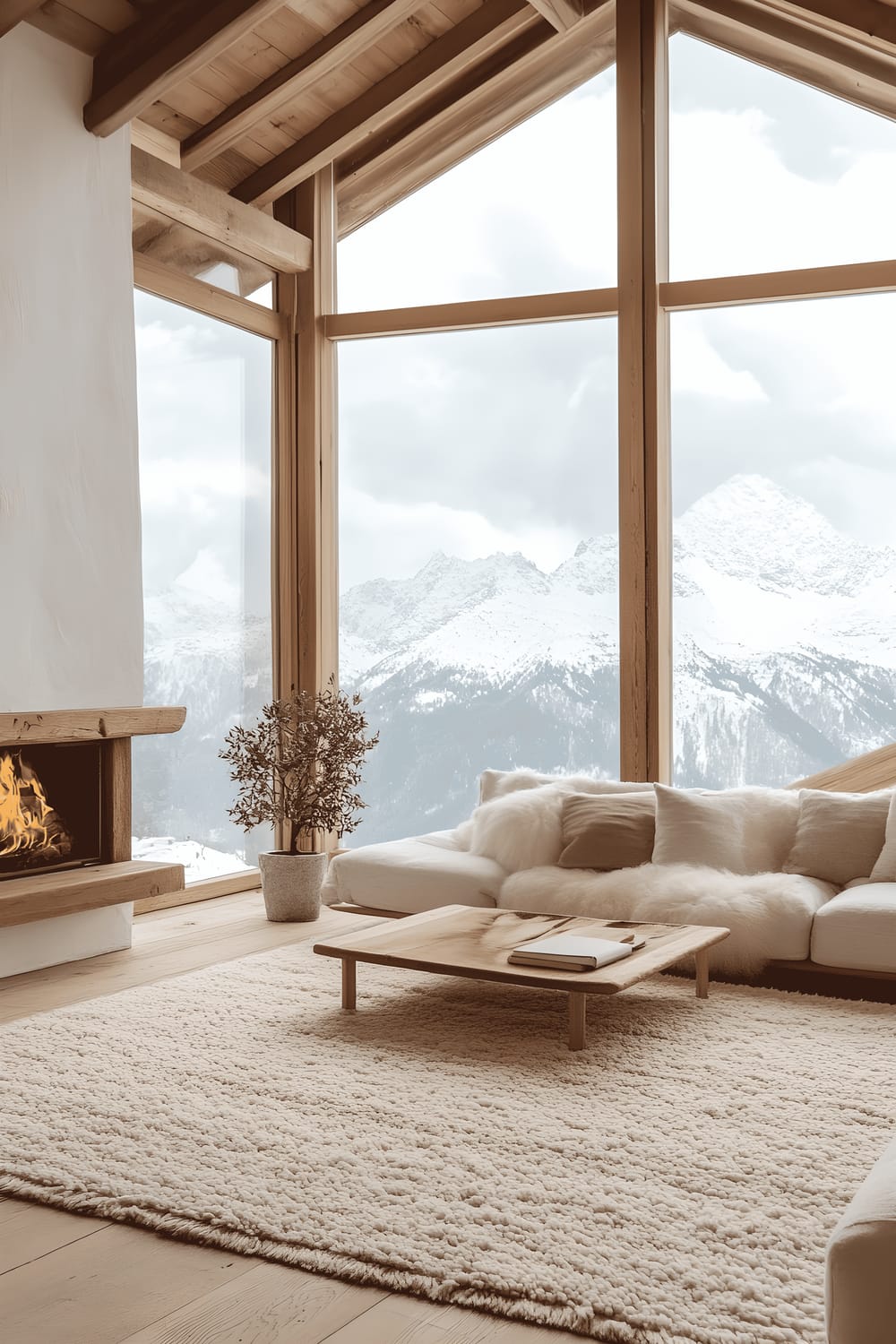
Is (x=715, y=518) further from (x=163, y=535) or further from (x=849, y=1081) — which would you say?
(x=849, y=1081)

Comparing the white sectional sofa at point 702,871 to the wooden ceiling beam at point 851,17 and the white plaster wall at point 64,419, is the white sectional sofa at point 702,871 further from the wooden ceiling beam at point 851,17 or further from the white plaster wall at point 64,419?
the wooden ceiling beam at point 851,17

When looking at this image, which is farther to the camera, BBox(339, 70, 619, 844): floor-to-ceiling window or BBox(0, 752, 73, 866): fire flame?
BBox(339, 70, 619, 844): floor-to-ceiling window

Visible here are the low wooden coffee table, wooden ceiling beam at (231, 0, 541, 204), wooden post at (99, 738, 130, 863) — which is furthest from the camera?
wooden ceiling beam at (231, 0, 541, 204)

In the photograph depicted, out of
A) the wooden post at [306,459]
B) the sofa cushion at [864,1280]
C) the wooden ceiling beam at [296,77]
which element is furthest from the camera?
the wooden post at [306,459]

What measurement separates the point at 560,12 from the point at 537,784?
3944 millimetres

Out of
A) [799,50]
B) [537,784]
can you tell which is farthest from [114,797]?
[799,50]

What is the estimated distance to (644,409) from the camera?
6.40m

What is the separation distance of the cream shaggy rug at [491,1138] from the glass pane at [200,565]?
2.06 metres

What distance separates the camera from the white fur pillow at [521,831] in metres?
4.97

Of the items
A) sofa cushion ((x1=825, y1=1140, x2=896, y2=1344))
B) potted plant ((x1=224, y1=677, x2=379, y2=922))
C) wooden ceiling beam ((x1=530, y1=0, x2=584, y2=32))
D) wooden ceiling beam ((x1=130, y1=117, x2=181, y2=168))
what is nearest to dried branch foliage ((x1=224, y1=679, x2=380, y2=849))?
potted plant ((x1=224, y1=677, x2=379, y2=922))

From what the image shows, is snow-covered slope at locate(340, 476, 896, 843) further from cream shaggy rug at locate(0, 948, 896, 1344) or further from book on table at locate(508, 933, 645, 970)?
book on table at locate(508, 933, 645, 970)

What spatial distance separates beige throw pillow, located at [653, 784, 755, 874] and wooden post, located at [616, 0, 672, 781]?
1.44 meters

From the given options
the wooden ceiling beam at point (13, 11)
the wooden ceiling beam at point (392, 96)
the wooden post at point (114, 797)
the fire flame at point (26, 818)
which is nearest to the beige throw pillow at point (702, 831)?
the wooden post at point (114, 797)

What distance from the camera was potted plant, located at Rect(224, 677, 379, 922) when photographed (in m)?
5.76
